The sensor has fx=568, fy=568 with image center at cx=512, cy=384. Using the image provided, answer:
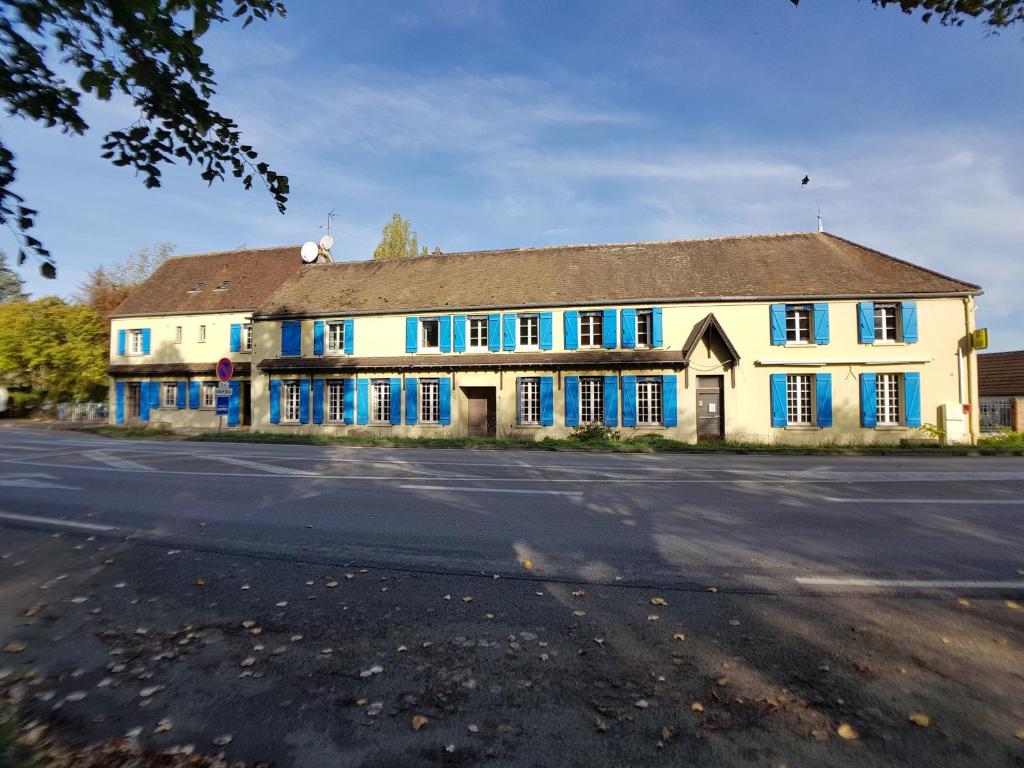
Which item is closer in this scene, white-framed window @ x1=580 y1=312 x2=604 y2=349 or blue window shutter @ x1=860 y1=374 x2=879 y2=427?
blue window shutter @ x1=860 y1=374 x2=879 y2=427

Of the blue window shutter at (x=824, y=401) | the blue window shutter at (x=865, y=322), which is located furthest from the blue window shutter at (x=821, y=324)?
the blue window shutter at (x=824, y=401)

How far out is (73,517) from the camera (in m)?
7.41

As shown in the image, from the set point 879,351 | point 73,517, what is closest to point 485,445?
point 73,517

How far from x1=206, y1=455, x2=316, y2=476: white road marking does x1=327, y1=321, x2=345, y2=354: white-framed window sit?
10876mm

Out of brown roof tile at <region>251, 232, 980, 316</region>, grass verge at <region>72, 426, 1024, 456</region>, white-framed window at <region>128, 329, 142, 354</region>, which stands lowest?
grass verge at <region>72, 426, 1024, 456</region>

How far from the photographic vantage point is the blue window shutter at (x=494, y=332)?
22703 mm

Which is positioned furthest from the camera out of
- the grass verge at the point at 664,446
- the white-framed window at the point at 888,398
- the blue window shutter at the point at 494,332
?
the blue window shutter at the point at 494,332

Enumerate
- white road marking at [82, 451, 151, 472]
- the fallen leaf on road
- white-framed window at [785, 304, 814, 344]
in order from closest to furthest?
the fallen leaf on road, white road marking at [82, 451, 151, 472], white-framed window at [785, 304, 814, 344]

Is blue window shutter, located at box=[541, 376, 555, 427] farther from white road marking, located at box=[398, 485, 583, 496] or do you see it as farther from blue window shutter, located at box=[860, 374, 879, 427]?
white road marking, located at box=[398, 485, 583, 496]

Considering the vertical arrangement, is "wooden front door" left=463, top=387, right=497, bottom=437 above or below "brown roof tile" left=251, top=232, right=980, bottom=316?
below

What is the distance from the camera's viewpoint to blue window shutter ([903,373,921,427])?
19.9m

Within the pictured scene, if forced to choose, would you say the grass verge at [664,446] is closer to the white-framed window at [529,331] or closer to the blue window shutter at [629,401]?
the blue window shutter at [629,401]

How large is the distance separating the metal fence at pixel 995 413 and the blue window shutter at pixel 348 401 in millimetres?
26910

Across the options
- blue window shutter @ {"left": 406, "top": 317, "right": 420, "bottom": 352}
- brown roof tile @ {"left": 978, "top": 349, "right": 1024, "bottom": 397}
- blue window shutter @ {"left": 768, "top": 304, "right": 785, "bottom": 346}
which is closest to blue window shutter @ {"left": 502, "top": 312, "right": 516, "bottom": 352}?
blue window shutter @ {"left": 406, "top": 317, "right": 420, "bottom": 352}
